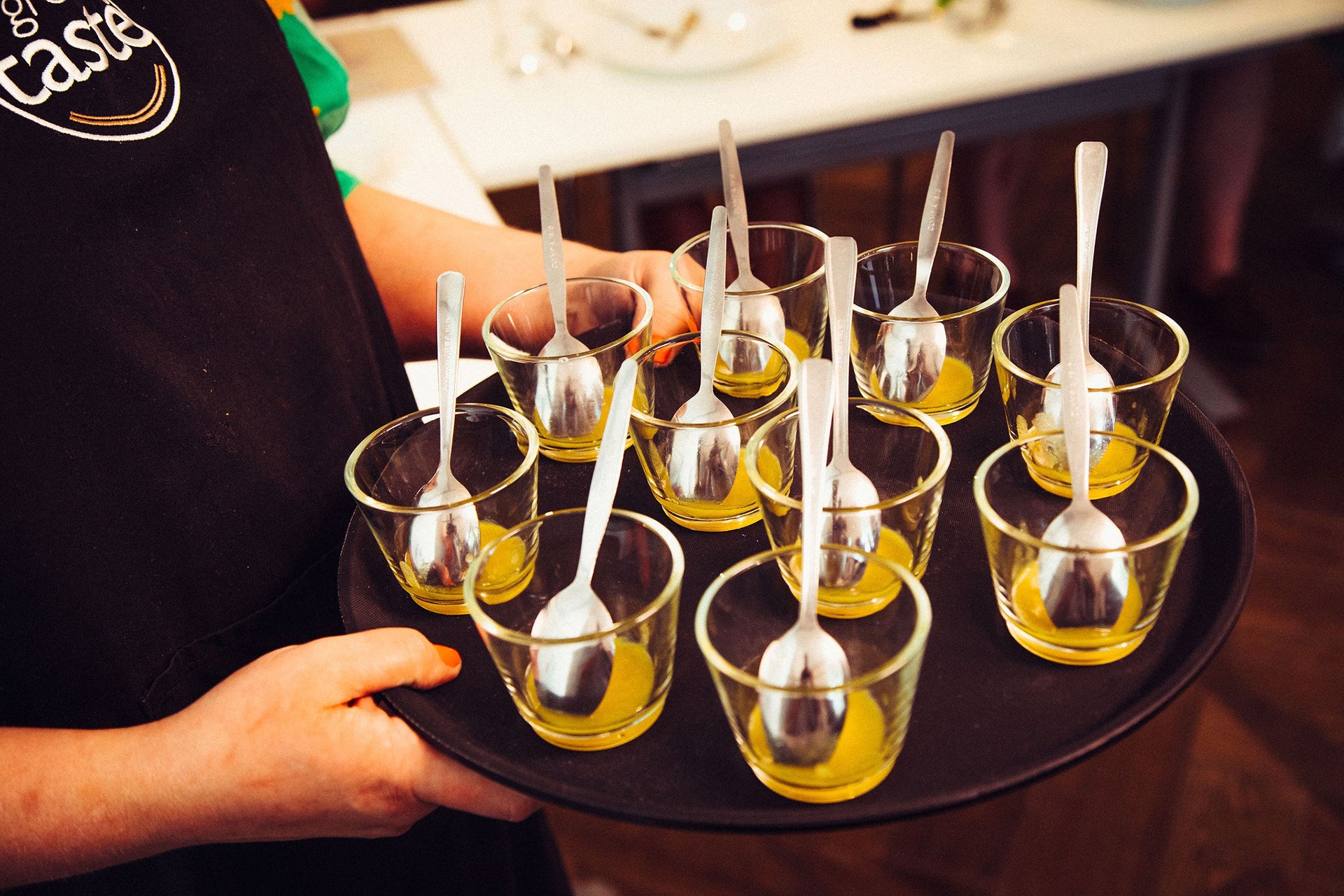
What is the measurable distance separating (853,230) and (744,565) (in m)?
2.30

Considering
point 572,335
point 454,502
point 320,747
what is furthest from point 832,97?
point 320,747

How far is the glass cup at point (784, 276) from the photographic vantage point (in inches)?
33.0

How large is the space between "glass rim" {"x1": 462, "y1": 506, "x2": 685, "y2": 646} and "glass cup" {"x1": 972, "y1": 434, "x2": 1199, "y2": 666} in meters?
0.18

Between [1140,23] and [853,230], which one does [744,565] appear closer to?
[1140,23]

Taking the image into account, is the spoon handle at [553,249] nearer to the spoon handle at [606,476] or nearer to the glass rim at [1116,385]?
the spoon handle at [606,476]

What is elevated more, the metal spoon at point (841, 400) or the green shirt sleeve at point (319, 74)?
the green shirt sleeve at point (319, 74)

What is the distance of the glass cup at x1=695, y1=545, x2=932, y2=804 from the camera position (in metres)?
0.54

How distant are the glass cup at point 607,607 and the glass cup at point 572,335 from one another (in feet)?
0.47

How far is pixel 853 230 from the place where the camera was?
2.79m

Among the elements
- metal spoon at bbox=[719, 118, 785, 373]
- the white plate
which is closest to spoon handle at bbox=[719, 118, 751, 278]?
metal spoon at bbox=[719, 118, 785, 373]

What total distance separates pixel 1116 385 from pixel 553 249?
1.35ft

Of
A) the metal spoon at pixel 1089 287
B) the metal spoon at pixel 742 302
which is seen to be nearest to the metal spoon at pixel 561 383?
the metal spoon at pixel 742 302

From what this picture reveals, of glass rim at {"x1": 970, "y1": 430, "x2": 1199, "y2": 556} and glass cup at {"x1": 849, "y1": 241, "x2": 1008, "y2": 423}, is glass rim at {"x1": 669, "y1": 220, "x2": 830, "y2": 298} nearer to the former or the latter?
glass cup at {"x1": 849, "y1": 241, "x2": 1008, "y2": 423}

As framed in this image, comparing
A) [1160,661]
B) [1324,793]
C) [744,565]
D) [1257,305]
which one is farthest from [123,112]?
[1257,305]
